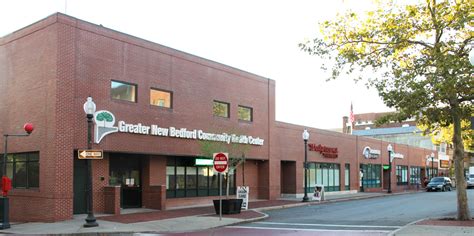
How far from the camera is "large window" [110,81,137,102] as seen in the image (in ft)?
73.3

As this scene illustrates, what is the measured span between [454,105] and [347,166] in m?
26.4

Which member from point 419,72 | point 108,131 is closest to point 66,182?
point 108,131

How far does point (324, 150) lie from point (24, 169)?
2433cm

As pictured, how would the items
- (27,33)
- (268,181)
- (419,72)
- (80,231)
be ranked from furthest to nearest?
(268,181) → (27,33) → (419,72) → (80,231)

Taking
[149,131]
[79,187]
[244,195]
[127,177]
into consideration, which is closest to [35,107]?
[79,187]

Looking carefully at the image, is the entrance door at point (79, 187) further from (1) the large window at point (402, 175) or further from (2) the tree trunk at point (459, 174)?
(1) the large window at point (402, 175)

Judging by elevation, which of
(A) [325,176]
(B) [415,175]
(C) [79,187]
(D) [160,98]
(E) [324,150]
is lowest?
(B) [415,175]

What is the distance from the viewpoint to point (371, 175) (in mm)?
49875

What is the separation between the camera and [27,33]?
21344 mm

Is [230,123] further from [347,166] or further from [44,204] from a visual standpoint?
[347,166]

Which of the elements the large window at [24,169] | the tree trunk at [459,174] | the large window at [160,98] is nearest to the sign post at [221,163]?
the large window at [160,98]

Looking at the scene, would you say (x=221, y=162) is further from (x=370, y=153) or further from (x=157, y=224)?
(x=370, y=153)

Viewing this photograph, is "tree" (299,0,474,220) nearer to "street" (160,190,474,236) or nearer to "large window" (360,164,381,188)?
"street" (160,190,474,236)

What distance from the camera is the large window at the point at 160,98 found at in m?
24.2
